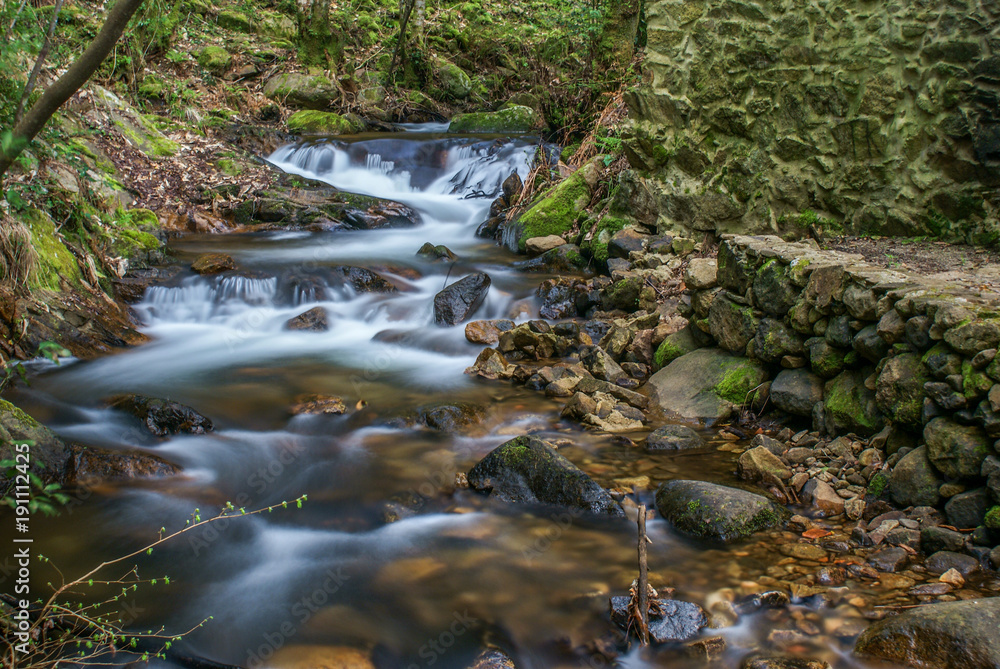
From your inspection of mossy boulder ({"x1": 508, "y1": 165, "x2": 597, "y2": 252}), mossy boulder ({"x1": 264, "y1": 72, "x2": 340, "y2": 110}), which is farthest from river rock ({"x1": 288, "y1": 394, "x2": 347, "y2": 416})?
mossy boulder ({"x1": 264, "y1": 72, "x2": 340, "y2": 110})

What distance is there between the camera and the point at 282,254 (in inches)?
360

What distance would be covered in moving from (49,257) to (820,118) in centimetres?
743

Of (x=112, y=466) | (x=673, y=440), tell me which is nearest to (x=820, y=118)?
(x=673, y=440)

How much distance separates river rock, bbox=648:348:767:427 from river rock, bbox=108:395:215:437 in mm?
3606

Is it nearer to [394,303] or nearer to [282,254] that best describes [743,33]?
[394,303]

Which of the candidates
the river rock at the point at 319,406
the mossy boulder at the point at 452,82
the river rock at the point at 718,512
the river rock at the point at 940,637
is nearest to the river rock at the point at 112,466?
the river rock at the point at 319,406

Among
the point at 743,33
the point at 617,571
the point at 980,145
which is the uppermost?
the point at 743,33

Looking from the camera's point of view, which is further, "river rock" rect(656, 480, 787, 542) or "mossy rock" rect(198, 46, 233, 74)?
"mossy rock" rect(198, 46, 233, 74)

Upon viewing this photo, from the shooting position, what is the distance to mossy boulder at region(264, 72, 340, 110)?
15.4 m

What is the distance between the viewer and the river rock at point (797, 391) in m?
4.37

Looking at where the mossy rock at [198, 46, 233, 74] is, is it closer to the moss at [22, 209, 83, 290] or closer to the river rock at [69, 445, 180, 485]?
the moss at [22, 209, 83, 290]

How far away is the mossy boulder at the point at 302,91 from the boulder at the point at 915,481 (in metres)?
15.1

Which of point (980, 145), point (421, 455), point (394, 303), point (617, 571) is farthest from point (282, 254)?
point (980, 145)

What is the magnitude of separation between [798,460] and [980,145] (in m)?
3.01
